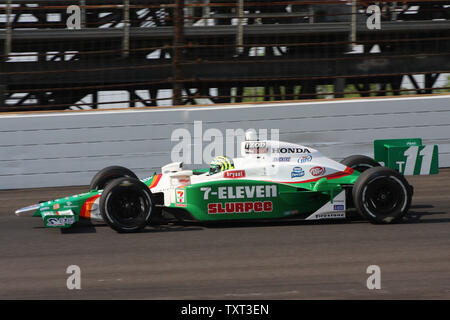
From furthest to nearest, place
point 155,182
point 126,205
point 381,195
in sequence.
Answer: point 155,182 < point 381,195 < point 126,205

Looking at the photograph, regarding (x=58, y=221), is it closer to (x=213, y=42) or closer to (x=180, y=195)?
(x=180, y=195)

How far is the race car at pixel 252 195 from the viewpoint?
6.96 meters

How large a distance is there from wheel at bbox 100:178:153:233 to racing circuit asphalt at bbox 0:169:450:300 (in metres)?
0.13

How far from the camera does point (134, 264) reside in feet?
18.9

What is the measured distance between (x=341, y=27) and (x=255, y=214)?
778cm

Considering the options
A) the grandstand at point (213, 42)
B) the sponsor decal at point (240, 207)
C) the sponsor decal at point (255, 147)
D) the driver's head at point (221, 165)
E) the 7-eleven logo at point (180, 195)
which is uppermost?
the grandstand at point (213, 42)

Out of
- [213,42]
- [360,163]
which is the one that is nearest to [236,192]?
[360,163]

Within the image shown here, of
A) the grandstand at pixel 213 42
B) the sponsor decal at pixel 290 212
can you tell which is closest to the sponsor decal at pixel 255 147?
the sponsor decal at pixel 290 212

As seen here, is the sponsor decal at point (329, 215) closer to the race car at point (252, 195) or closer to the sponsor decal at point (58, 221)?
the race car at point (252, 195)

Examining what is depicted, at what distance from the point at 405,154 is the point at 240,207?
2153 millimetres

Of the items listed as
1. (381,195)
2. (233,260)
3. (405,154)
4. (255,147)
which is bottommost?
(233,260)

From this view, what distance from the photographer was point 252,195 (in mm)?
7059

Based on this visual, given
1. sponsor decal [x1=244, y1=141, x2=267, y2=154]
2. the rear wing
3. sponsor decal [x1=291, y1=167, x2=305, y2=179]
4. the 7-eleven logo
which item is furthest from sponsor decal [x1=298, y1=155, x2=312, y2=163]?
the 7-eleven logo
